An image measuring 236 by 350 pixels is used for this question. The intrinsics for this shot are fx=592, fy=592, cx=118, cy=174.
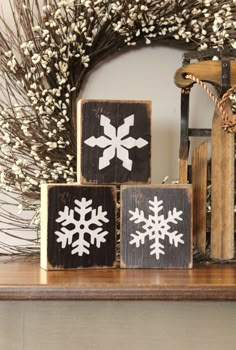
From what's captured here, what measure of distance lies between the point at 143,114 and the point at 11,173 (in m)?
0.32

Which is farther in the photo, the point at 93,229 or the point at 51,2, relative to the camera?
the point at 51,2

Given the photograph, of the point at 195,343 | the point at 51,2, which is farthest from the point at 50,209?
the point at 51,2

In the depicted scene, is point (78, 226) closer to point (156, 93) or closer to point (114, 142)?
point (114, 142)

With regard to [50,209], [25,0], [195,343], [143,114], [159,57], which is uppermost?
[25,0]

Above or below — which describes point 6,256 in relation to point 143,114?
below

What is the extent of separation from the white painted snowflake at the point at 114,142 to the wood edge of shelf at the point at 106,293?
233mm

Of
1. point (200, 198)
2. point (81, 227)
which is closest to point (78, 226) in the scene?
point (81, 227)

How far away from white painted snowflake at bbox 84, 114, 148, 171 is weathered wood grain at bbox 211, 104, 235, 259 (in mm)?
165

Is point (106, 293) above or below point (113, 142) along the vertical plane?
below

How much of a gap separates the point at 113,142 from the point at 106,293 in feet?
0.91

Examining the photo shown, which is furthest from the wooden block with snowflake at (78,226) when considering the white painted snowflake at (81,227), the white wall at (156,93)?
the white wall at (156,93)

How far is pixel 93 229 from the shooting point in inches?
41.0

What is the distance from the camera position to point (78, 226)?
1039 millimetres

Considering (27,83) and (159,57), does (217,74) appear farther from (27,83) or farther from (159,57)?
(27,83)
